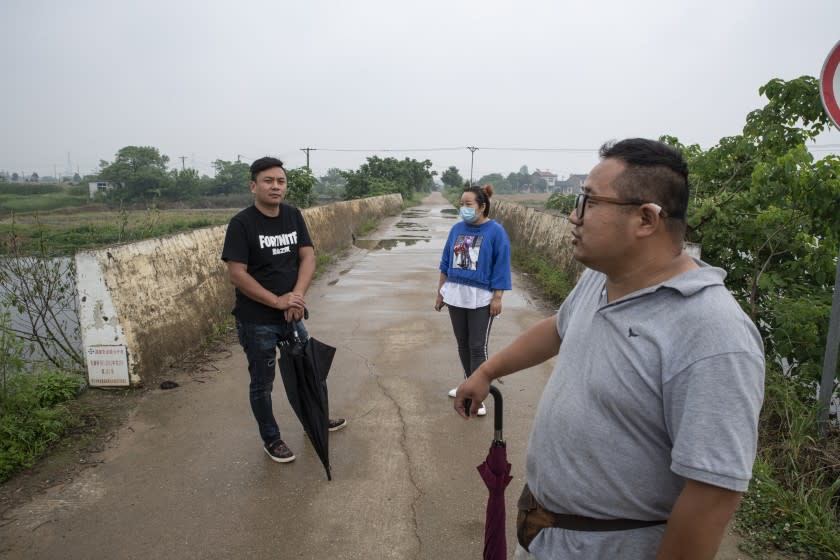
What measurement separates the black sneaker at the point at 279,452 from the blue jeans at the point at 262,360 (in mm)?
35

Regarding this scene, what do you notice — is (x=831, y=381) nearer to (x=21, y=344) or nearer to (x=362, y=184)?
(x=21, y=344)

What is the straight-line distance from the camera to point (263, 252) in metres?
3.42

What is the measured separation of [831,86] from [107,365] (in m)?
5.31

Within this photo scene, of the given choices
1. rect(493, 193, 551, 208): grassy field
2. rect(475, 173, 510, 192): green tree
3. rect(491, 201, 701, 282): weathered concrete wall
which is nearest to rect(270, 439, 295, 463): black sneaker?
rect(491, 201, 701, 282): weathered concrete wall

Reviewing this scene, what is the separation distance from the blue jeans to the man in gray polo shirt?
2274mm

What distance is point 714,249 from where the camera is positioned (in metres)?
5.14

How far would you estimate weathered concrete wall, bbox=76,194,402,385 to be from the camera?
4418 millimetres

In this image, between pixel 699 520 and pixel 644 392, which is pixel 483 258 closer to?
pixel 644 392

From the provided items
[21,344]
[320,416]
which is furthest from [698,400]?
[21,344]

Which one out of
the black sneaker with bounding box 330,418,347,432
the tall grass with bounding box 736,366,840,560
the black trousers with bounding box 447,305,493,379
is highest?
the black trousers with bounding box 447,305,493,379

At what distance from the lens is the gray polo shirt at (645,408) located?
1.13 m

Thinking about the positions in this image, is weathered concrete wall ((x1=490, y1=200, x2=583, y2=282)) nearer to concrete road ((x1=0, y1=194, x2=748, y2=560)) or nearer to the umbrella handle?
concrete road ((x1=0, y1=194, x2=748, y2=560))

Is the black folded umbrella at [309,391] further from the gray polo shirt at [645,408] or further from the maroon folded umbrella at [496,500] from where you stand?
the gray polo shirt at [645,408]

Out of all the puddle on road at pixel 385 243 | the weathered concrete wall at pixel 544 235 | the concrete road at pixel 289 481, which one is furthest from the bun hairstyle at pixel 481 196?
the puddle on road at pixel 385 243
